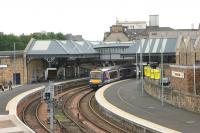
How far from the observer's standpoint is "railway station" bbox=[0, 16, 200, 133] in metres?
29.8

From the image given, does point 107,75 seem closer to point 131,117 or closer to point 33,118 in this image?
point 33,118

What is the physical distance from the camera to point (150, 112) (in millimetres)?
33656

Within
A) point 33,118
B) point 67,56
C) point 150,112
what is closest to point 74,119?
point 33,118

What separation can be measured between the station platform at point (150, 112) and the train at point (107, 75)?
479 inches

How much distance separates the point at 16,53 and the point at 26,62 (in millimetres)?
1915

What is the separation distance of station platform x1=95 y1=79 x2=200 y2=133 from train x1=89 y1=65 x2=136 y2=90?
12175 mm

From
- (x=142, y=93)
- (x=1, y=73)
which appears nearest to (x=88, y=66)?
(x=1, y=73)

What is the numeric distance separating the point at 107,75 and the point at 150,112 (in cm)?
3071

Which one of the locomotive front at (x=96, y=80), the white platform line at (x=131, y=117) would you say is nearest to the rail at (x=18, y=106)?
the white platform line at (x=131, y=117)

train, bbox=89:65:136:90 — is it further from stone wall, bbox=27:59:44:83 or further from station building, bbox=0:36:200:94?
stone wall, bbox=27:59:44:83

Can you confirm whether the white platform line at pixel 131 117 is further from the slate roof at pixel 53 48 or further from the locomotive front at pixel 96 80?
the slate roof at pixel 53 48

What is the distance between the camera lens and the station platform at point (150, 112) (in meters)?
27.0

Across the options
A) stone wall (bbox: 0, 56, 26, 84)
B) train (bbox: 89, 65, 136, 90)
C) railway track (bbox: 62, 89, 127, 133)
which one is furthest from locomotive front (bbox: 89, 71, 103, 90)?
stone wall (bbox: 0, 56, 26, 84)

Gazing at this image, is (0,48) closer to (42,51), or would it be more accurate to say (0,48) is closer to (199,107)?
(42,51)
